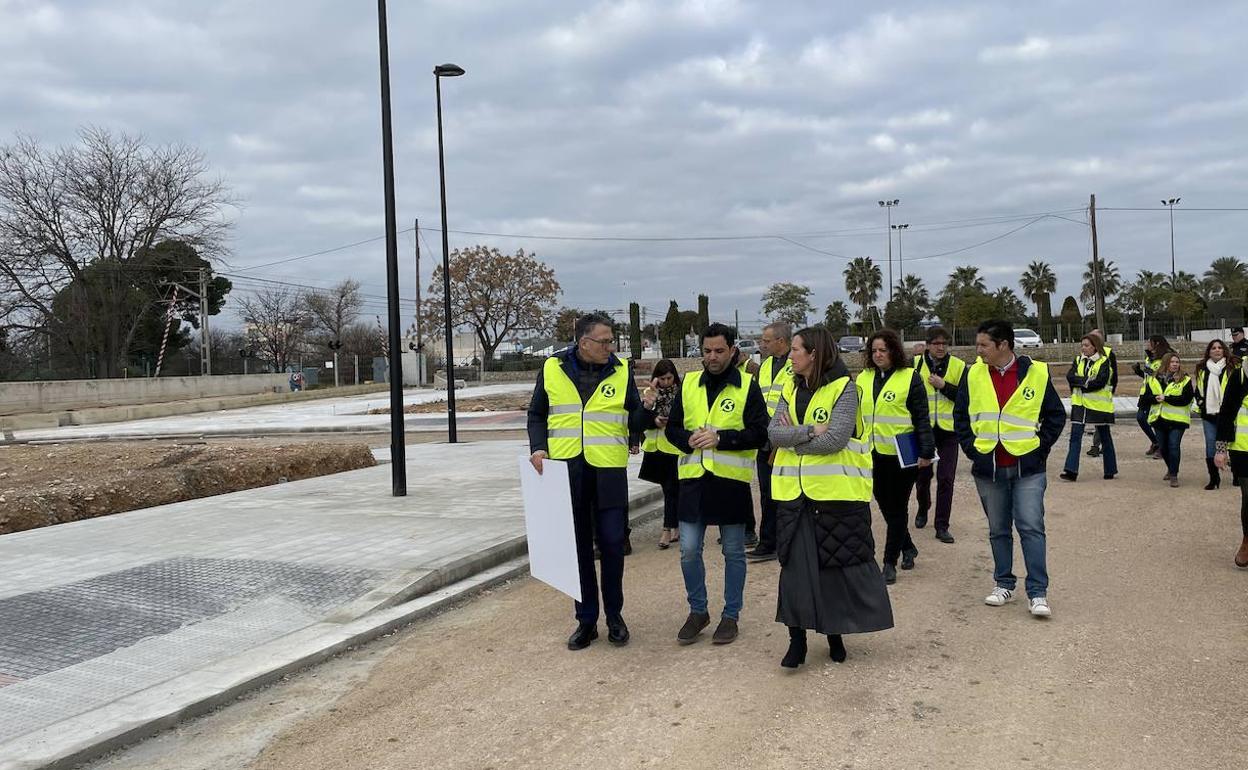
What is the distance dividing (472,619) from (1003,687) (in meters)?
3.30

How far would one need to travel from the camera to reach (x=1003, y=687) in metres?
4.33

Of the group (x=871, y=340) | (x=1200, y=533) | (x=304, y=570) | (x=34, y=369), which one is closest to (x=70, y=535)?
(x=304, y=570)

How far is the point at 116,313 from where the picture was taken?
146 feet

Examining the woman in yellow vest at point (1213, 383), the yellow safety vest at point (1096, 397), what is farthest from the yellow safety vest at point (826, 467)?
the yellow safety vest at point (1096, 397)

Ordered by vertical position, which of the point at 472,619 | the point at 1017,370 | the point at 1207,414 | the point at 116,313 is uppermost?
the point at 116,313

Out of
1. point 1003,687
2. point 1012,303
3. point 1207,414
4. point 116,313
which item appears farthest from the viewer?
point 1012,303

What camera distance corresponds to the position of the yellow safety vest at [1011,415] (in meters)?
5.51

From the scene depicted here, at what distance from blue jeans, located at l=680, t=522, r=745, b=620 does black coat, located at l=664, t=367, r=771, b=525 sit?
0.08m

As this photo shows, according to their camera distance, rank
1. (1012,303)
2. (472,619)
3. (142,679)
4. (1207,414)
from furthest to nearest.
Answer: (1012,303) < (1207,414) < (472,619) < (142,679)

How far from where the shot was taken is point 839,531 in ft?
15.1

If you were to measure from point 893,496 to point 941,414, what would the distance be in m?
1.92

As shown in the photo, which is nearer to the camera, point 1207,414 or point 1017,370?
point 1017,370

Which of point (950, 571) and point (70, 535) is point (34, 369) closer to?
point (70, 535)

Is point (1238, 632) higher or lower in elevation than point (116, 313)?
lower
